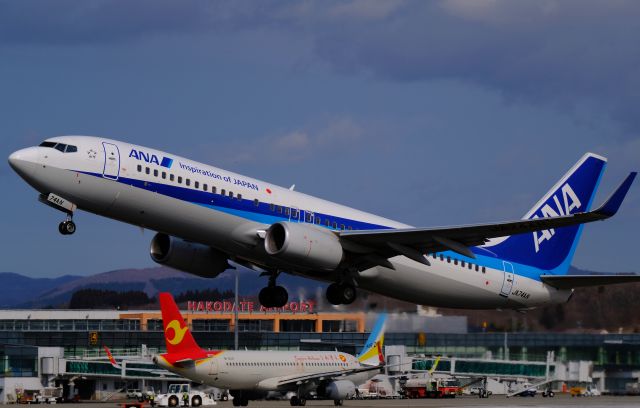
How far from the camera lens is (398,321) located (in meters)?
62.8

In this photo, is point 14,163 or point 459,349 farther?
point 459,349

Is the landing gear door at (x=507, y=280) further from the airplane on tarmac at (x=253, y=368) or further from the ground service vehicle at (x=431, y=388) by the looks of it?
the ground service vehicle at (x=431, y=388)

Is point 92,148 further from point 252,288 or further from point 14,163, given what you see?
point 252,288

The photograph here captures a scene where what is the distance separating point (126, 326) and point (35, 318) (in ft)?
56.7

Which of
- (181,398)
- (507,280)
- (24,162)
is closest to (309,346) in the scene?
(181,398)

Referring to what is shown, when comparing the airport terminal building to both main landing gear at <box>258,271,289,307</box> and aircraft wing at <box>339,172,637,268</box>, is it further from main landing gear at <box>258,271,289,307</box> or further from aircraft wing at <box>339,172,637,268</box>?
aircraft wing at <box>339,172,637,268</box>

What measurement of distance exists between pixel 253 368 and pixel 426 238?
103 ft

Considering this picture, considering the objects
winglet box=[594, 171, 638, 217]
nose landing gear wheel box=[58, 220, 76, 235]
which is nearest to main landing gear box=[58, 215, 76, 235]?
nose landing gear wheel box=[58, 220, 76, 235]

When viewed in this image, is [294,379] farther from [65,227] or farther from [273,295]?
[65,227]

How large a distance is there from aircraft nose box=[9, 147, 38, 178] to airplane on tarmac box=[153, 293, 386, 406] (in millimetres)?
33272

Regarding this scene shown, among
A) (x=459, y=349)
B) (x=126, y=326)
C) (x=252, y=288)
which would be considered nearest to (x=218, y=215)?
(x=459, y=349)

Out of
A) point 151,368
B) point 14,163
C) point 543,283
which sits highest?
point 14,163

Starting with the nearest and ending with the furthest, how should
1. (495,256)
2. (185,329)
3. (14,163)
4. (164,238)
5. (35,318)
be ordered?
(14,163) < (164,238) < (495,256) < (185,329) < (35,318)

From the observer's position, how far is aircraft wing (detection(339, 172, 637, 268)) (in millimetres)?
40656
